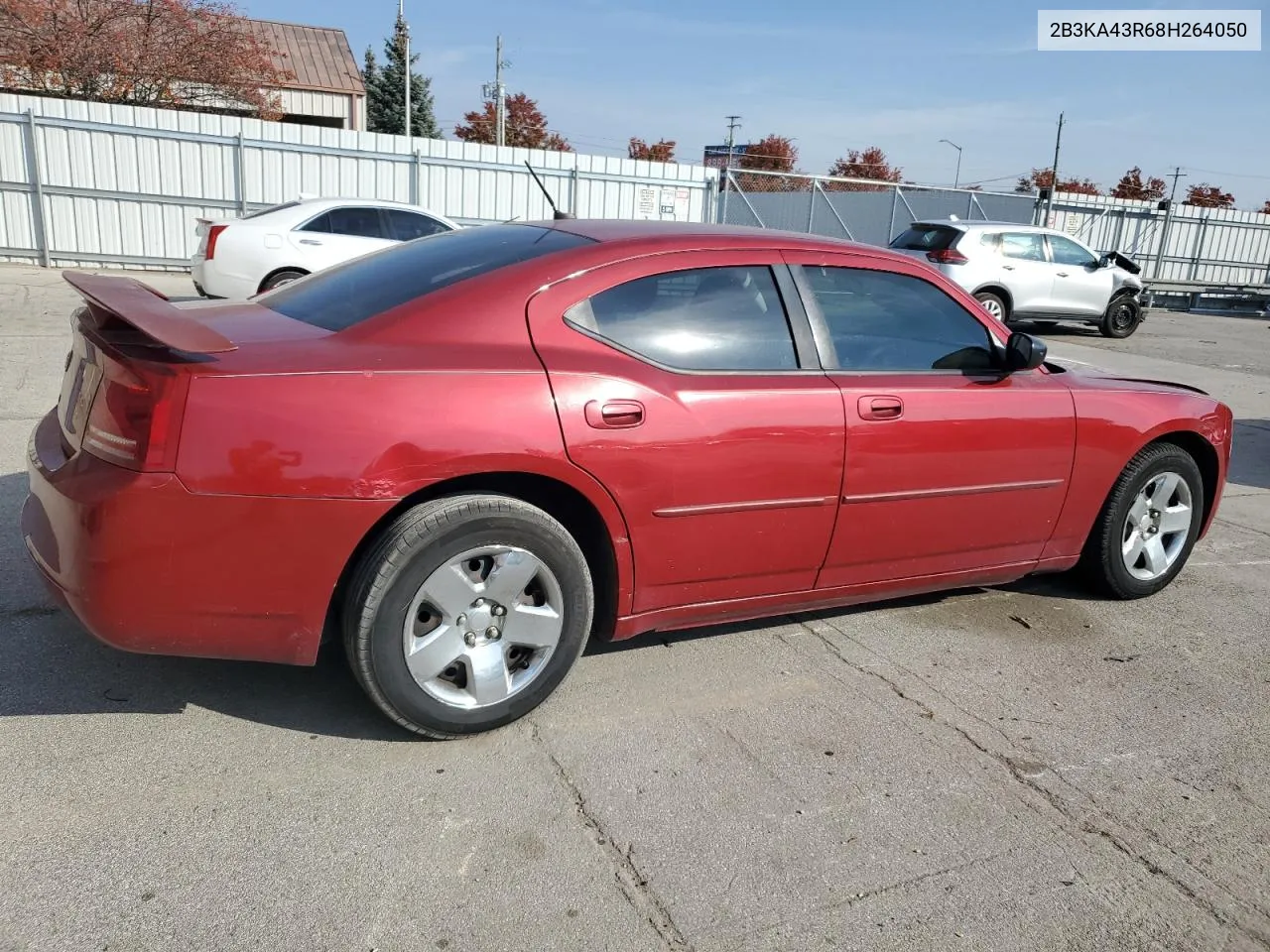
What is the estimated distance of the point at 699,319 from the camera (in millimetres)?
3373

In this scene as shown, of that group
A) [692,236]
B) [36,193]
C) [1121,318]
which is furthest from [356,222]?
[1121,318]

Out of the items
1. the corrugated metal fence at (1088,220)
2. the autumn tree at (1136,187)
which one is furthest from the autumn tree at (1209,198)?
the corrugated metal fence at (1088,220)

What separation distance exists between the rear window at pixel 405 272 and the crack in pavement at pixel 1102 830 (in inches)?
79.7

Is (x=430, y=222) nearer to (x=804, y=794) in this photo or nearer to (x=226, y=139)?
(x=226, y=139)

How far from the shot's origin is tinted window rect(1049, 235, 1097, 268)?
1510 cm

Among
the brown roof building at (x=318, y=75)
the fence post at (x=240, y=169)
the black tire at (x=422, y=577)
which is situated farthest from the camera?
the brown roof building at (x=318, y=75)

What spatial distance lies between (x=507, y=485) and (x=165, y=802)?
1267 millimetres

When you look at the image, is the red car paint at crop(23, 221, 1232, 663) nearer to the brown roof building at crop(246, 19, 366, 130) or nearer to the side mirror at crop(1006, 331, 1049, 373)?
the side mirror at crop(1006, 331, 1049, 373)

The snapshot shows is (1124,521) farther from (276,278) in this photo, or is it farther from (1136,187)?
(1136,187)

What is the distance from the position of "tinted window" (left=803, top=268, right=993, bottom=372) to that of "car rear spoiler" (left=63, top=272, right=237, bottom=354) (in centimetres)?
205

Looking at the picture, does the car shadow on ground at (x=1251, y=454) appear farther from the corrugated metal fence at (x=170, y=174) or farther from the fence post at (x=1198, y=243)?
the fence post at (x=1198, y=243)

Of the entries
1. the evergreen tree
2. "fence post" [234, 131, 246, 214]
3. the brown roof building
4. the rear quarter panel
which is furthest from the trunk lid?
the evergreen tree

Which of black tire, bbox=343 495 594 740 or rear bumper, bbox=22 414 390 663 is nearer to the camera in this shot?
Result: rear bumper, bbox=22 414 390 663

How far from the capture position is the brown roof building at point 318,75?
33.1m
